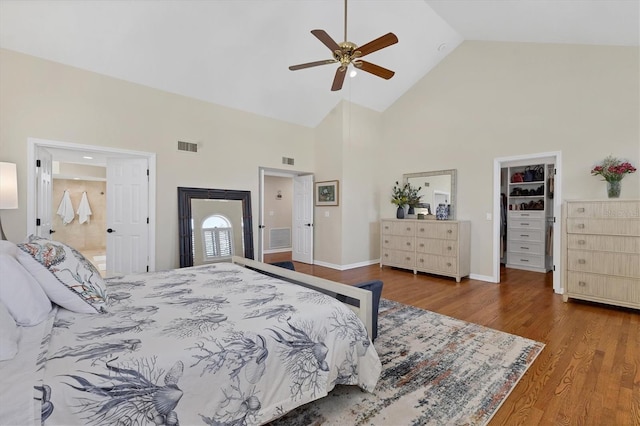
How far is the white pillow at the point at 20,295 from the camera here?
1339 mm

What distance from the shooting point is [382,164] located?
6633 mm

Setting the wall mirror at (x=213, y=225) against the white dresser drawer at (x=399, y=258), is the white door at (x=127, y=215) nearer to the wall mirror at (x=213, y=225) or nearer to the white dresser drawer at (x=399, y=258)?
the wall mirror at (x=213, y=225)

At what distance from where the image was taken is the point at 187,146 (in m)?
4.81

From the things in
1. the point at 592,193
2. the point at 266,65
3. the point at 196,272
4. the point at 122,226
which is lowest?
the point at 196,272

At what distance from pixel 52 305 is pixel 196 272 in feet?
3.62

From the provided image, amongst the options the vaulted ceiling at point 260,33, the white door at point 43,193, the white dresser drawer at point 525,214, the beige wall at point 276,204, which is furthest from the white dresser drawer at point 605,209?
the white door at point 43,193

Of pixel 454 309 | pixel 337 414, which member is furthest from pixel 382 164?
pixel 337 414

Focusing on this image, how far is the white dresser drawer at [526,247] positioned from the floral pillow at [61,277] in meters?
6.96

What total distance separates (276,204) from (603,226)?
7042 mm

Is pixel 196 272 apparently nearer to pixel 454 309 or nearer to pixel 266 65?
pixel 454 309

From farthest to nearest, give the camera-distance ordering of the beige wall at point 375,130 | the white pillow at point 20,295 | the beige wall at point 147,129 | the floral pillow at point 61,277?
the beige wall at point 375,130, the beige wall at point 147,129, the floral pillow at point 61,277, the white pillow at point 20,295

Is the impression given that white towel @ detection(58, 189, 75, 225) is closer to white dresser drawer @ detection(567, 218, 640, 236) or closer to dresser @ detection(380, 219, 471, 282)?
dresser @ detection(380, 219, 471, 282)

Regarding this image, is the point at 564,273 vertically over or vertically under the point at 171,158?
under

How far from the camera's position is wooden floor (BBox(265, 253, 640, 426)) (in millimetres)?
1818
